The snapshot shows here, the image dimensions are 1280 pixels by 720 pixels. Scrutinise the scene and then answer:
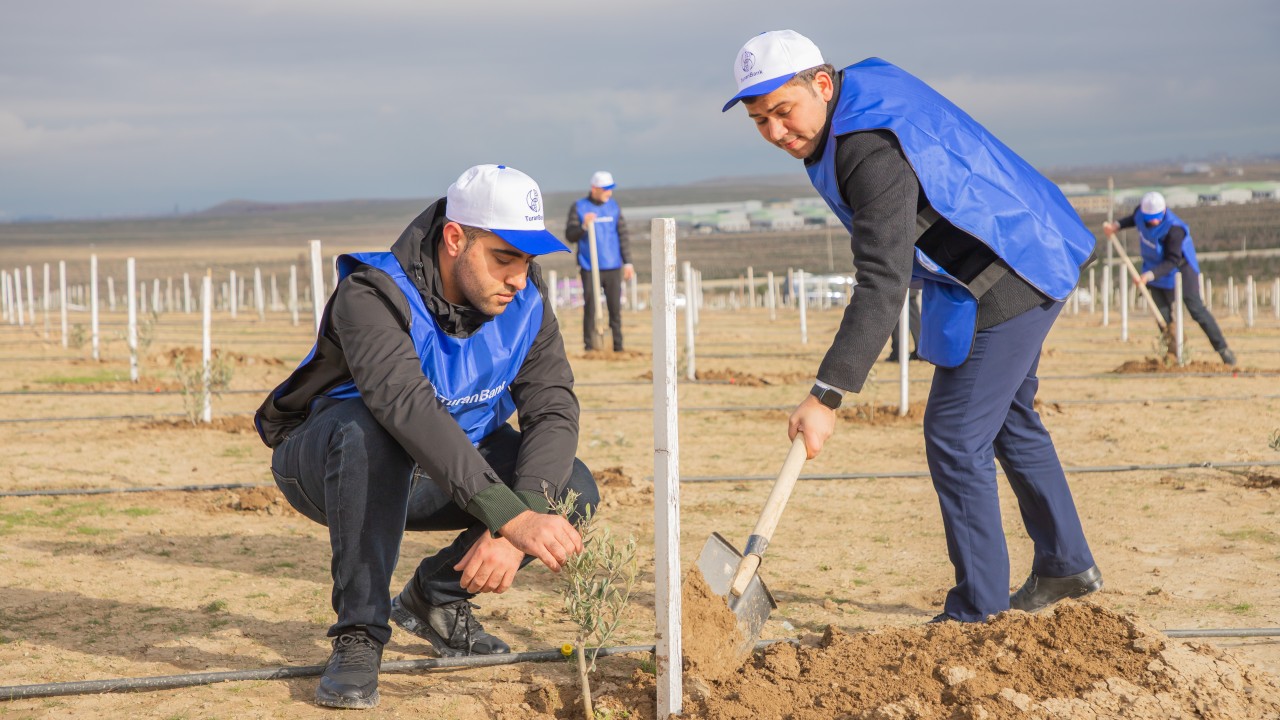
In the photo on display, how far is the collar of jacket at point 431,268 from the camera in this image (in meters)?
3.05

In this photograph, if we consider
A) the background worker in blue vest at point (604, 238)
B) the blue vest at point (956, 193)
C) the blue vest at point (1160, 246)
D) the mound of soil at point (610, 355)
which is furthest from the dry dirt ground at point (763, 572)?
the background worker in blue vest at point (604, 238)

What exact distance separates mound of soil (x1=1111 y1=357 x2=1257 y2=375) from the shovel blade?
9261 millimetres

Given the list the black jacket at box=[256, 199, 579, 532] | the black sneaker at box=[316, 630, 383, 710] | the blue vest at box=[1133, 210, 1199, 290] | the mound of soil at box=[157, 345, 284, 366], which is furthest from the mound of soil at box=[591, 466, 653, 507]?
the mound of soil at box=[157, 345, 284, 366]

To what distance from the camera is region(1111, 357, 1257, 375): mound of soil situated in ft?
36.4

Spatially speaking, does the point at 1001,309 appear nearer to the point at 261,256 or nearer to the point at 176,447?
the point at 176,447

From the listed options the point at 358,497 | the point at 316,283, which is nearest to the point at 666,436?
the point at 358,497

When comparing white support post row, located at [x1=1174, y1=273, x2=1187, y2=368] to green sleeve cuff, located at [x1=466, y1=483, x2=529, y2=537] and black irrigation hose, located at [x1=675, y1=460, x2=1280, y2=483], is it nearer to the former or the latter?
black irrigation hose, located at [x1=675, y1=460, x2=1280, y2=483]

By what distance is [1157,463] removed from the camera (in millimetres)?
6488

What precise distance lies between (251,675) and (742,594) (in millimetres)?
1383

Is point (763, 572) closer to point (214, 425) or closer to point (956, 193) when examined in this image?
point (956, 193)

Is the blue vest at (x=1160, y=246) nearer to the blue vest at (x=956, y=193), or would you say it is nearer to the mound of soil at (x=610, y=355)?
the mound of soil at (x=610, y=355)

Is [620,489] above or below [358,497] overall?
below

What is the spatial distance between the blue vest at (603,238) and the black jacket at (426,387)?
31.3 ft

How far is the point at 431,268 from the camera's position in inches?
122
